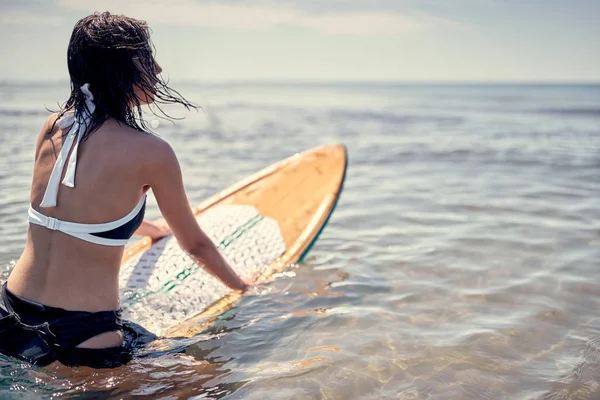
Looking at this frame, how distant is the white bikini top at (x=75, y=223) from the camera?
215 cm

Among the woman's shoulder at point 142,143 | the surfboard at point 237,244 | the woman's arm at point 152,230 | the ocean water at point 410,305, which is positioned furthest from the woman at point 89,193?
the woman's arm at point 152,230

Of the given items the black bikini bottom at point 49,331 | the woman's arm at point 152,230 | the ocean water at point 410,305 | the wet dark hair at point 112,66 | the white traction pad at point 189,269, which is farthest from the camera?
the woman's arm at point 152,230

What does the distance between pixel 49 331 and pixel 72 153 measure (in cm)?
70

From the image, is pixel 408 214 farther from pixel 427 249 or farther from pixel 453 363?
pixel 453 363

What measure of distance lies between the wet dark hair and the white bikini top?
0.03 m

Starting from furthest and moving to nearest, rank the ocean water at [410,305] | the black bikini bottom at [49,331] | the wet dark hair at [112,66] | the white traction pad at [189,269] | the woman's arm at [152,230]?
the woman's arm at [152,230] < the white traction pad at [189,269] < the ocean water at [410,305] < the black bikini bottom at [49,331] < the wet dark hair at [112,66]

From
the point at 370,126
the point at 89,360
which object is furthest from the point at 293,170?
the point at 370,126

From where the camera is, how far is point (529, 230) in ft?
17.7

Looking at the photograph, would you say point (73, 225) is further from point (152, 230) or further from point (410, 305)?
point (410, 305)

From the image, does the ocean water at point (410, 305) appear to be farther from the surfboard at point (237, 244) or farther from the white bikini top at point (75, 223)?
the white bikini top at point (75, 223)

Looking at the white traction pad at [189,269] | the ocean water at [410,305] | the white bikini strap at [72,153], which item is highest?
the white bikini strap at [72,153]

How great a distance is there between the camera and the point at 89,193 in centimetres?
215

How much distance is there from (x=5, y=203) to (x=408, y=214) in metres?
4.11

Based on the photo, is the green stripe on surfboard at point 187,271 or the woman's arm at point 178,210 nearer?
the woman's arm at point 178,210
